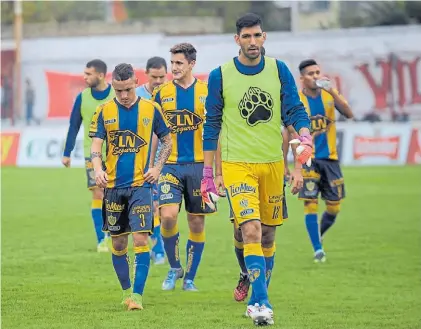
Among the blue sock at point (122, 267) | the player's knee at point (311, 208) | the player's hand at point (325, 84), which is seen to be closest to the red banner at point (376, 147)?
the player's knee at point (311, 208)

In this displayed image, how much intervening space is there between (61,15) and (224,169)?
2583 inches

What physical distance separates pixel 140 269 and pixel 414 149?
69.3ft

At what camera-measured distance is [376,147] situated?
99.2 ft

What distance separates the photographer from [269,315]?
859 cm

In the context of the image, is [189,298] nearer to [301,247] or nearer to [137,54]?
[301,247]

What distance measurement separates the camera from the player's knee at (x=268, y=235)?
9.40m

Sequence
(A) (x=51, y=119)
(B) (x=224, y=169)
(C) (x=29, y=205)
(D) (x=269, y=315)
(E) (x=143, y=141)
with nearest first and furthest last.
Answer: (D) (x=269, y=315)
(B) (x=224, y=169)
(E) (x=143, y=141)
(C) (x=29, y=205)
(A) (x=51, y=119)

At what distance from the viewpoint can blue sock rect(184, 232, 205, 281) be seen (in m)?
11.1

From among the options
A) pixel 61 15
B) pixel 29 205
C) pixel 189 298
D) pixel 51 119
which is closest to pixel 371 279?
pixel 189 298

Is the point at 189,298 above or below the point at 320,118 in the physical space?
below

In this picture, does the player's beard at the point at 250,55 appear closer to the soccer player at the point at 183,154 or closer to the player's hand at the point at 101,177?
the player's hand at the point at 101,177

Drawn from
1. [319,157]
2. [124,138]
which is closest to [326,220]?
[319,157]

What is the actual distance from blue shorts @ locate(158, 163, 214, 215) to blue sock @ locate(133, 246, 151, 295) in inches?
52.8

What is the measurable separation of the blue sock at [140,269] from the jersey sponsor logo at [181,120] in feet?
5.78
